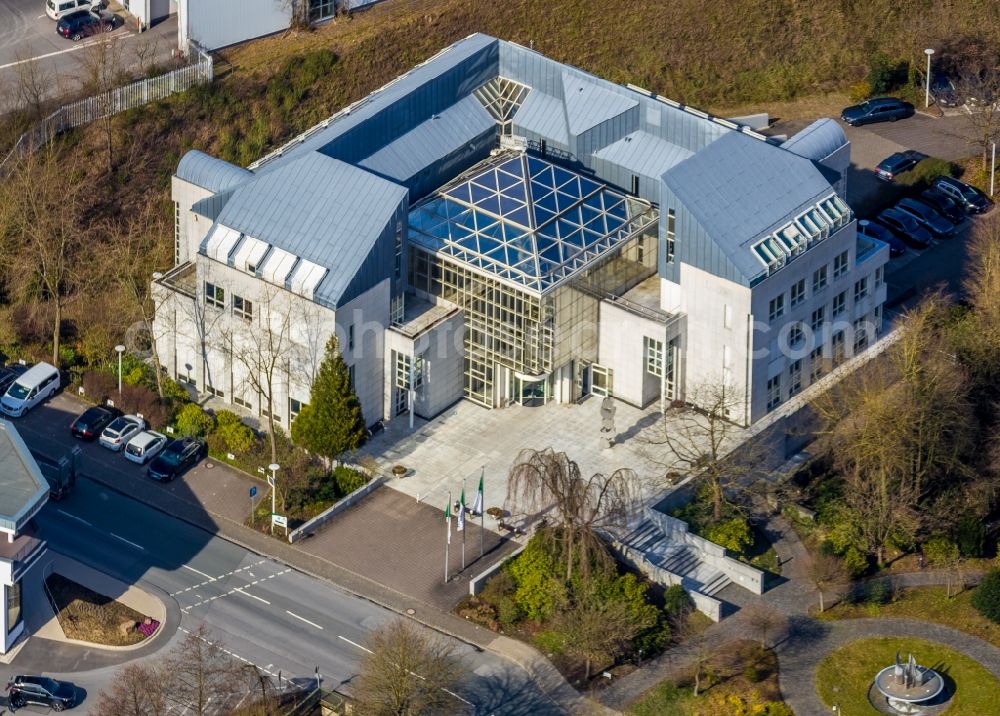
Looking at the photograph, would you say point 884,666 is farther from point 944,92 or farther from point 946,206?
point 944,92

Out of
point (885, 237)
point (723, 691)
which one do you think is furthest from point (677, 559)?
point (885, 237)

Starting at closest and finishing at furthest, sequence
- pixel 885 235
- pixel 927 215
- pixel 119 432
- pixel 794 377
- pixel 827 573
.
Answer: pixel 827 573 < pixel 119 432 < pixel 794 377 < pixel 885 235 < pixel 927 215

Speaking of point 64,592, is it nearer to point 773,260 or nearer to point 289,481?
point 289,481

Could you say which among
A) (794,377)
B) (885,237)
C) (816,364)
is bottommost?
(794,377)

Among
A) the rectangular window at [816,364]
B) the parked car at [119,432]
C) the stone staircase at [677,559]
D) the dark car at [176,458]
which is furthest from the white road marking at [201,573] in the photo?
the rectangular window at [816,364]

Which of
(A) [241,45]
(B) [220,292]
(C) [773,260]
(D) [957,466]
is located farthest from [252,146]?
(D) [957,466]

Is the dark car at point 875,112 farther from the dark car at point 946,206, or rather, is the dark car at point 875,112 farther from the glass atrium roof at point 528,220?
the glass atrium roof at point 528,220
